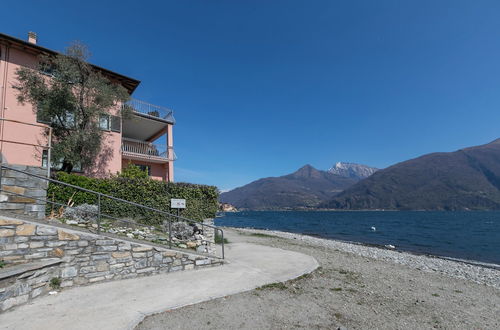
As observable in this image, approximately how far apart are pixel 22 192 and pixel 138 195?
5116 millimetres

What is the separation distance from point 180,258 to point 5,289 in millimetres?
3868

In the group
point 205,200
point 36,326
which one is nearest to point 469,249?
point 205,200

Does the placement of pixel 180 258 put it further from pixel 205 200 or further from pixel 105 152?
pixel 105 152

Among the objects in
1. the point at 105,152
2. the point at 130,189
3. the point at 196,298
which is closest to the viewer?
the point at 196,298

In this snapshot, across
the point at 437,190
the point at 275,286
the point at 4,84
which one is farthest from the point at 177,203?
the point at 437,190

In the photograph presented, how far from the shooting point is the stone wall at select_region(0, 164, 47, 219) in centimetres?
622

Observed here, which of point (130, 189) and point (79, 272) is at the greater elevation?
point (130, 189)

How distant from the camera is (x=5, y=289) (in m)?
4.44

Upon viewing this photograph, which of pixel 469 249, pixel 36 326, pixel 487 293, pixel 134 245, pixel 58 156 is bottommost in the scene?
pixel 469 249

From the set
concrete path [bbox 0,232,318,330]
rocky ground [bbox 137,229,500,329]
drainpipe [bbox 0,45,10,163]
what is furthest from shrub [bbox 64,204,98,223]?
drainpipe [bbox 0,45,10,163]

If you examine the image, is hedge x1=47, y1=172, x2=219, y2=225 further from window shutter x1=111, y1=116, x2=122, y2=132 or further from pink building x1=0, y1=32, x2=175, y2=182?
window shutter x1=111, y1=116, x2=122, y2=132

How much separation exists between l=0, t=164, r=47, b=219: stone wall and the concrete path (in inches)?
104

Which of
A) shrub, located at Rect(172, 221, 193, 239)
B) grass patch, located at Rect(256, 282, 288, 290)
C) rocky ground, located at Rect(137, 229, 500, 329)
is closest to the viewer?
rocky ground, located at Rect(137, 229, 500, 329)

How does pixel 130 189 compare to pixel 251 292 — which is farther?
pixel 130 189
